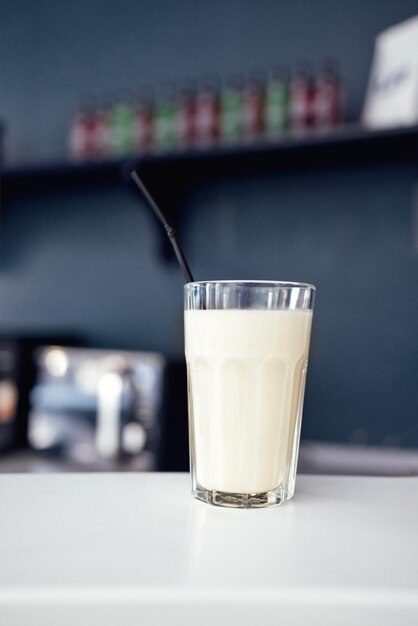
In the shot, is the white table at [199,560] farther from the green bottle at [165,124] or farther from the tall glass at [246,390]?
the green bottle at [165,124]

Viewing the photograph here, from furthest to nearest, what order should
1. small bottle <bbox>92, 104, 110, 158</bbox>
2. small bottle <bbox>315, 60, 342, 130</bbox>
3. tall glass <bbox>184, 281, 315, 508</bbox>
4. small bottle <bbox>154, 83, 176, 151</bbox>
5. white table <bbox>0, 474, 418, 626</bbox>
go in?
1. small bottle <bbox>92, 104, 110, 158</bbox>
2. small bottle <bbox>154, 83, 176, 151</bbox>
3. small bottle <bbox>315, 60, 342, 130</bbox>
4. tall glass <bbox>184, 281, 315, 508</bbox>
5. white table <bbox>0, 474, 418, 626</bbox>

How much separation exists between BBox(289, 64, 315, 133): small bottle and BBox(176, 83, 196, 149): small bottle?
359 mm

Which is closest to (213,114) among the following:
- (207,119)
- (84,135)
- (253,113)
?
(207,119)

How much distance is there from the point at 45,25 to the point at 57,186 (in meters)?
0.71

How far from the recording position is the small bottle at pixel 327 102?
2189mm

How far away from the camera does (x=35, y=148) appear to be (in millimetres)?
3012

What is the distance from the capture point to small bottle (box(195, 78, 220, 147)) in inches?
92.8

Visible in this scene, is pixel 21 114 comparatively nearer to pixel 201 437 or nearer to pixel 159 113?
pixel 159 113

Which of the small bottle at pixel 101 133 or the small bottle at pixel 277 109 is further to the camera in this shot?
the small bottle at pixel 101 133

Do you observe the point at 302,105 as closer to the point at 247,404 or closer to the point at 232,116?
the point at 232,116

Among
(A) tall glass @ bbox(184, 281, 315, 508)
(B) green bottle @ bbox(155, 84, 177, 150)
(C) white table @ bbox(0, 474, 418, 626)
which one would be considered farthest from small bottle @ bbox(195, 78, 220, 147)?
(C) white table @ bbox(0, 474, 418, 626)

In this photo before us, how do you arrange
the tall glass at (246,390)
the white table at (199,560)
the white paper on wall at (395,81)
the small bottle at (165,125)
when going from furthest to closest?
the small bottle at (165,125) → the white paper on wall at (395,81) → the tall glass at (246,390) → the white table at (199,560)

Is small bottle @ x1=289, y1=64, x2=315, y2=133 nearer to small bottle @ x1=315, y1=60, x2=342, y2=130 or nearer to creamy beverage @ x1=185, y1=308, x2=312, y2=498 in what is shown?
small bottle @ x1=315, y1=60, x2=342, y2=130

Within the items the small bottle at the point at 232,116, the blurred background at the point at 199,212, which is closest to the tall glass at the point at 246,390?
the blurred background at the point at 199,212
